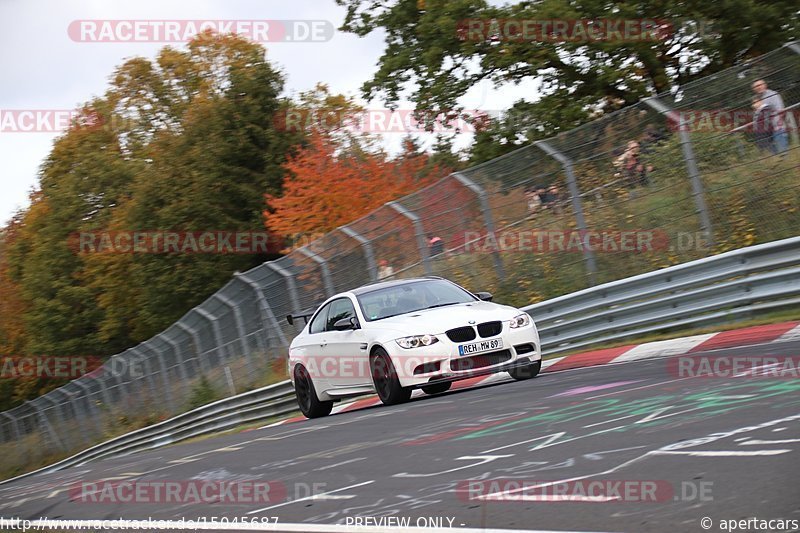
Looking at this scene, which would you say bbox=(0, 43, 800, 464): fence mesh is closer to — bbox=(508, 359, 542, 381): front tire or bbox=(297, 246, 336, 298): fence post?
bbox=(297, 246, 336, 298): fence post

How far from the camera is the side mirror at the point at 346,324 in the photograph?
1388cm

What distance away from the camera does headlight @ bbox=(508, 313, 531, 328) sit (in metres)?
13.0

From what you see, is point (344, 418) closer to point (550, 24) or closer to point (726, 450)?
point (726, 450)

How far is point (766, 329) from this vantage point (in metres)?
12.3

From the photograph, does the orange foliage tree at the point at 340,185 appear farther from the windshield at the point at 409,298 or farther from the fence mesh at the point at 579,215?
the windshield at the point at 409,298

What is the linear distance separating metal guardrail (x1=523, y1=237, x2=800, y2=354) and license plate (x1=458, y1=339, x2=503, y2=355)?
289 centimetres

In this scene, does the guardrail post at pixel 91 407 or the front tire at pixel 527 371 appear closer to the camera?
the front tire at pixel 527 371

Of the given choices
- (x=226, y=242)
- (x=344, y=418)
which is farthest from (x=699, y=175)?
(x=226, y=242)

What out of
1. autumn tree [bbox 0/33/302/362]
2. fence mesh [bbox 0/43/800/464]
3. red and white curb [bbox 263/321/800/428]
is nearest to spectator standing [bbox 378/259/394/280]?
fence mesh [bbox 0/43/800/464]

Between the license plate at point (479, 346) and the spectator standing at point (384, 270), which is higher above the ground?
the spectator standing at point (384, 270)

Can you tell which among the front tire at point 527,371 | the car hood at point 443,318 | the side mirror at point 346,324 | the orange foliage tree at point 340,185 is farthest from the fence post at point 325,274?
the orange foliage tree at point 340,185

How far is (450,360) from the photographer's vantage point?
41.4ft

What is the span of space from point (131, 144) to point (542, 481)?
6577cm

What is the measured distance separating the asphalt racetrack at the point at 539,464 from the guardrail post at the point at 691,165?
3.49m
